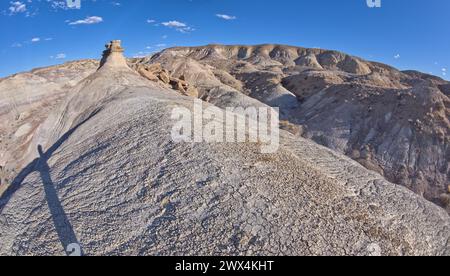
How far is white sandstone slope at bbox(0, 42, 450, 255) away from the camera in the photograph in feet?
15.5

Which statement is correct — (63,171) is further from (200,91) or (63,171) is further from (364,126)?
(200,91)

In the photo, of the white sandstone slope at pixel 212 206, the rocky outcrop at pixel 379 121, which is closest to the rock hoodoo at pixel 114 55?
the white sandstone slope at pixel 212 206

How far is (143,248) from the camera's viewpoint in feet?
15.6

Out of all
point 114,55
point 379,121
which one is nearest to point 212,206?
point 114,55

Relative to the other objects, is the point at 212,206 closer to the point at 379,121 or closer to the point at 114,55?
the point at 114,55

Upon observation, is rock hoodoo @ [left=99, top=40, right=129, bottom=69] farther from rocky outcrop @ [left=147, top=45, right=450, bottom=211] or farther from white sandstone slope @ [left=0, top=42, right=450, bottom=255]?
rocky outcrop @ [left=147, top=45, right=450, bottom=211]

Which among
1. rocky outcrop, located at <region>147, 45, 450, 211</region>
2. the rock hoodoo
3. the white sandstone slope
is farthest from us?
rocky outcrop, located at <region>147, 45, 450, 211</region>

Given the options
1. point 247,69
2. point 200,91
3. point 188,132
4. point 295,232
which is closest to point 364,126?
point 200,91

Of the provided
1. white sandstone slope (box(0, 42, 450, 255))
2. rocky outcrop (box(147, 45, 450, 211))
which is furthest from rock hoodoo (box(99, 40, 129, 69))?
rocky outcrop (box(147, 45, 450, 211))

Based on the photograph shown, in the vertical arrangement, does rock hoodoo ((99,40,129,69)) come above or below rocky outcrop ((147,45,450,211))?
above

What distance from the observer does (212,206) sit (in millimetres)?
5254

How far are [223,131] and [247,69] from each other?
4323 centimetres

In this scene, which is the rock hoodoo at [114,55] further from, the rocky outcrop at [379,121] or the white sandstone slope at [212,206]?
the rocky outcrop at [379,121]

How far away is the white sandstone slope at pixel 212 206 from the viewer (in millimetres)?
4715
